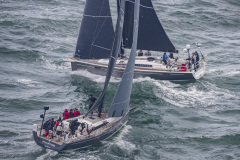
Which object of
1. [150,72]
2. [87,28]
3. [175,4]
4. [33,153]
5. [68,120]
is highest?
[175,4]

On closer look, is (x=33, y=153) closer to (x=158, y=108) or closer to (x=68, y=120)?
(x=68, y=120)

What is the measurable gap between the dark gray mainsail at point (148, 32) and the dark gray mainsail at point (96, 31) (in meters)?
1.86

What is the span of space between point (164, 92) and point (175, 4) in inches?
1443

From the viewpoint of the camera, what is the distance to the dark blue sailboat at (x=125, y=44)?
43.5 m

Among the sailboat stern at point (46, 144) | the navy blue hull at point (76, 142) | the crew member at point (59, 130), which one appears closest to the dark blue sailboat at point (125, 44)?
the navy blue hull at point (76, 142)

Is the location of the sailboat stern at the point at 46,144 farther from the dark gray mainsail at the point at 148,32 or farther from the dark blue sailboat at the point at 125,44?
the dark gray mainsail at the point at 148,32

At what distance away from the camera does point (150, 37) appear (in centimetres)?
4491

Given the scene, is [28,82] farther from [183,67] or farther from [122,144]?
[122,144]

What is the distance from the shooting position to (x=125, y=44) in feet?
146

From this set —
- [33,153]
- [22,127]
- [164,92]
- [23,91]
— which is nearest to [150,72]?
[164,92]

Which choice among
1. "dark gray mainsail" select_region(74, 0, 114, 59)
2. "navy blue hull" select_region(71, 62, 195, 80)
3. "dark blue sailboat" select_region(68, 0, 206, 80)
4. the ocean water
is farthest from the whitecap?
"navy blue hull" select_region(71, 62, 195, 80)

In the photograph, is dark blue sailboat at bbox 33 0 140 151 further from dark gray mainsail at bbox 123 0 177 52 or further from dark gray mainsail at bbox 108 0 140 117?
dark gray mainsail at bbox 123 0 177 52

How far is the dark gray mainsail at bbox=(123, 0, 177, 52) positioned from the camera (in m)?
43.6

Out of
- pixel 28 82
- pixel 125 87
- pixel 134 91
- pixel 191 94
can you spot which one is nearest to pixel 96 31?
pixel 134 91
